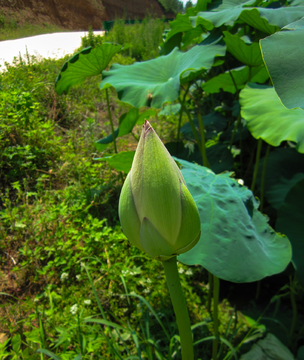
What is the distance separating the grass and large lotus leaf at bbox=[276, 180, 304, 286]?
16.7 inches

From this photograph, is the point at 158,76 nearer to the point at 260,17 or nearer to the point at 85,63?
the point at 85,63

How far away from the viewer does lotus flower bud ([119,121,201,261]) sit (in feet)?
1.00

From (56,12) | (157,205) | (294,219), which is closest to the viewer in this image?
(157,205)

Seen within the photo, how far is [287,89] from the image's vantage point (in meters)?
0.31

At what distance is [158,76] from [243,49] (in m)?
0.51

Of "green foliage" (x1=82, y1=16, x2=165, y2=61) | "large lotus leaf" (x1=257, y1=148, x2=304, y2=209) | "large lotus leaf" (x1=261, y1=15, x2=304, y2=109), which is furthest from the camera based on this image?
"green foliage" (x1=82, y1=16, x2=165, y2=61)

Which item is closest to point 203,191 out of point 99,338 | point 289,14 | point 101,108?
point 99,338

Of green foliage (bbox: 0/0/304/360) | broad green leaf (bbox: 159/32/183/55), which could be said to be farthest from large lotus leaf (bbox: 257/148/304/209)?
broad green leaf (bbox: 159/32/183/55)

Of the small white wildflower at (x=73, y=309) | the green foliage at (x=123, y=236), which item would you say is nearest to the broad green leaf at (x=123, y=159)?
the green foliage at (x=123, y=236)

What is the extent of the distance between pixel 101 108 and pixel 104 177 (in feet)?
4.47

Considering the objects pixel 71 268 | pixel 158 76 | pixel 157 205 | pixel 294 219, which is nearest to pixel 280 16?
pixel 158 76

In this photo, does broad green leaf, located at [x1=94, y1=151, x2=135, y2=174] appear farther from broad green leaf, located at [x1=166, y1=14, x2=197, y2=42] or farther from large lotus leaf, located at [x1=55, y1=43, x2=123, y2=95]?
broad green leaf, located at [x1=166, y1=14, x2=197, y2=42]

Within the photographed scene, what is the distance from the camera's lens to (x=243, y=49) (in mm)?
1224

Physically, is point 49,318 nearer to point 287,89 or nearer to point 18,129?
point 287,89
